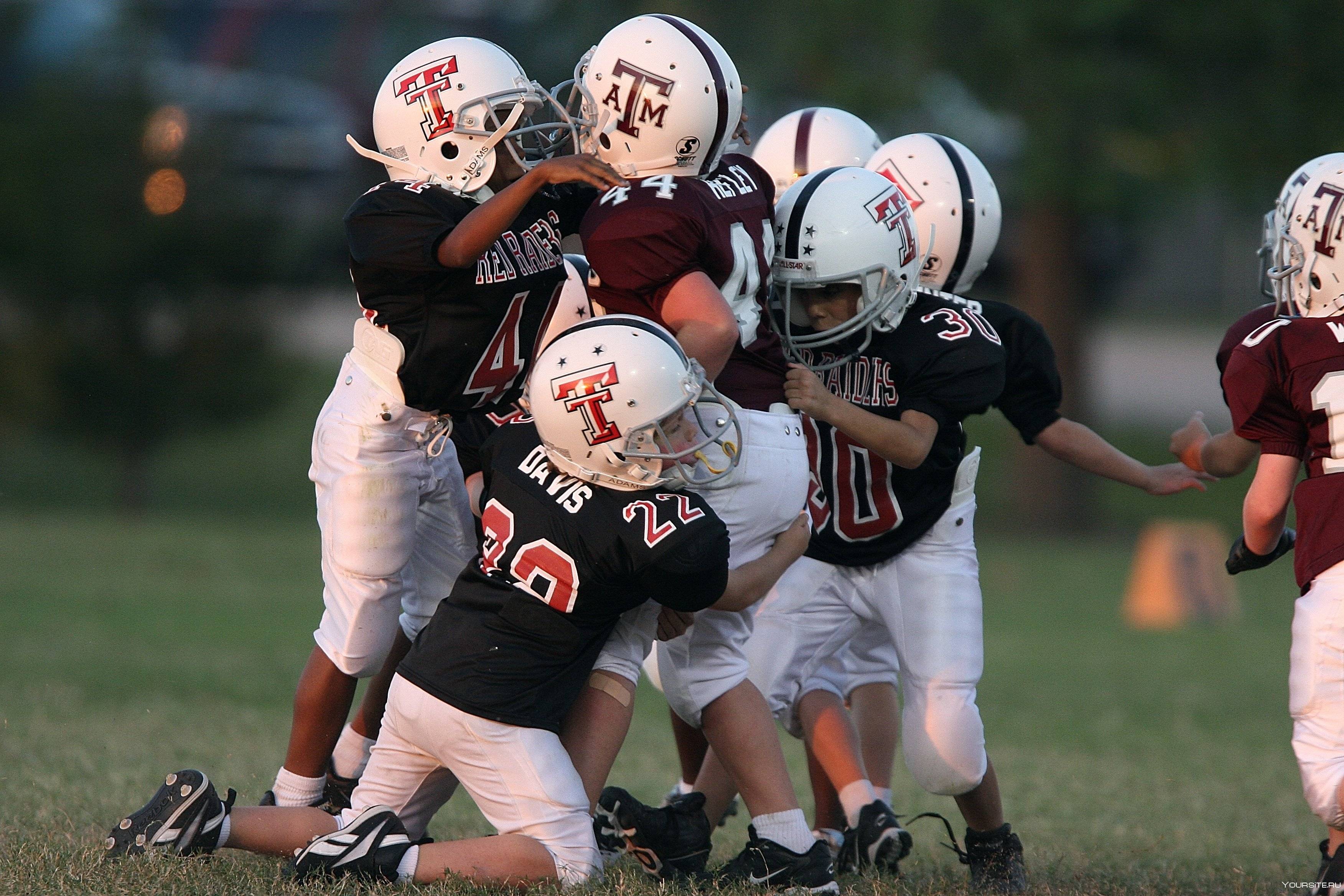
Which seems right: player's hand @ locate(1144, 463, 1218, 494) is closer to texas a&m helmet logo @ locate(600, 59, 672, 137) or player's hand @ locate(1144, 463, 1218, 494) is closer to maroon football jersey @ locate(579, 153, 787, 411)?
maroon football jersey @ locate(579, 153, 787, 411)

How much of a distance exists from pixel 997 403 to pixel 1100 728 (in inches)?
144

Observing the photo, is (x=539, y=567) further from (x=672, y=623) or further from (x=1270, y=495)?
(x=1270, y=495)

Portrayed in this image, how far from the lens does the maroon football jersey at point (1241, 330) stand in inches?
152

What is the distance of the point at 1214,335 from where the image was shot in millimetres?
26062

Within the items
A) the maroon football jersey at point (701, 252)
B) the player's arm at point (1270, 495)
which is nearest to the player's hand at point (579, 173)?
the maroon football jersey at point (701, 252)

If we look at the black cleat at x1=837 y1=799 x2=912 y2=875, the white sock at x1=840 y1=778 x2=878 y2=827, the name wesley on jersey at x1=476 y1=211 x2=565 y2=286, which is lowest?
the black cleat at x1=837 y1=799 x2=912 y2=875

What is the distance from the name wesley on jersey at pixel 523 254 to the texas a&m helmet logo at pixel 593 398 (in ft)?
1.61

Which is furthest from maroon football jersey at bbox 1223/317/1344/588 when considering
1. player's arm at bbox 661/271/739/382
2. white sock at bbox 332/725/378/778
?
white sock at bbox 332/725/378/778

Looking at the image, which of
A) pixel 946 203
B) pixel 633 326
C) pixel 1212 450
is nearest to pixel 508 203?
pixel 633 326

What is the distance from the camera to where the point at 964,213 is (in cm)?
445

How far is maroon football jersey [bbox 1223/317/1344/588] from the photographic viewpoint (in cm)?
359

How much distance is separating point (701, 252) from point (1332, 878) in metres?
2.10

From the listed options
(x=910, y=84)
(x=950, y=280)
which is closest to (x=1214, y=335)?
(x=910, y=84)

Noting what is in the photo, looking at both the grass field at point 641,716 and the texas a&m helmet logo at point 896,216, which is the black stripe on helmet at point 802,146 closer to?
the texas a&m helmet logo at point 896,216
